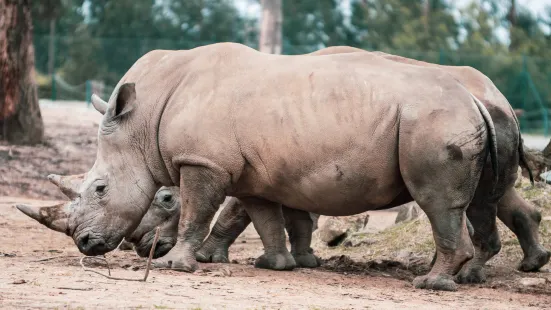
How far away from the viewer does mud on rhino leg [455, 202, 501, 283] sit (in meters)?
8.45

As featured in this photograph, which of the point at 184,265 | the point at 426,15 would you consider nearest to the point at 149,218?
the point at 184,265

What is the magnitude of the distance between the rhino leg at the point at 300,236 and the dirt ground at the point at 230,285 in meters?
0.15

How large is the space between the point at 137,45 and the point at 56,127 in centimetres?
1493

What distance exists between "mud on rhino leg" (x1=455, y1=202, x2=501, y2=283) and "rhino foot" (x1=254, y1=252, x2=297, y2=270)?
127 centimetres

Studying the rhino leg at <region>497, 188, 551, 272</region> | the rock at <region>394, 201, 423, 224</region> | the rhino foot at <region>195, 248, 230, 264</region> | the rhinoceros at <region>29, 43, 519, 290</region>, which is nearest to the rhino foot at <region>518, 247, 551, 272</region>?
the rhino leg at <region>497, 188, 551, 272</region>

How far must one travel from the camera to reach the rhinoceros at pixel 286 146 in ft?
25.1

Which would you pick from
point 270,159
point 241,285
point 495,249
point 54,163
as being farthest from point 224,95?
point 54,163

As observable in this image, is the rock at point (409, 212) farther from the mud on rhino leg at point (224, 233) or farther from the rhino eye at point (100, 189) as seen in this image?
the rhino eye at point (100, 189)

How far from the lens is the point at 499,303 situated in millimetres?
7328

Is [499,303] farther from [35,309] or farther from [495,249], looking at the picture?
[35,309]

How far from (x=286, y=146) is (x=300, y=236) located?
1.55 m

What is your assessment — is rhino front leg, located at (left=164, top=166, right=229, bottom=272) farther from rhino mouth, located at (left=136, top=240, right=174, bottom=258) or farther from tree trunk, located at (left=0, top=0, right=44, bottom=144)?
tree trunk, located at (left=0, top=0, right=44, bottom=144)

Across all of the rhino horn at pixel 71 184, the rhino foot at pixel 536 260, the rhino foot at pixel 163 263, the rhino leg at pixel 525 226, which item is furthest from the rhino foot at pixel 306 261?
the rhino horn at pixel 71 184

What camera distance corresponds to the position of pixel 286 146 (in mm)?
7922
